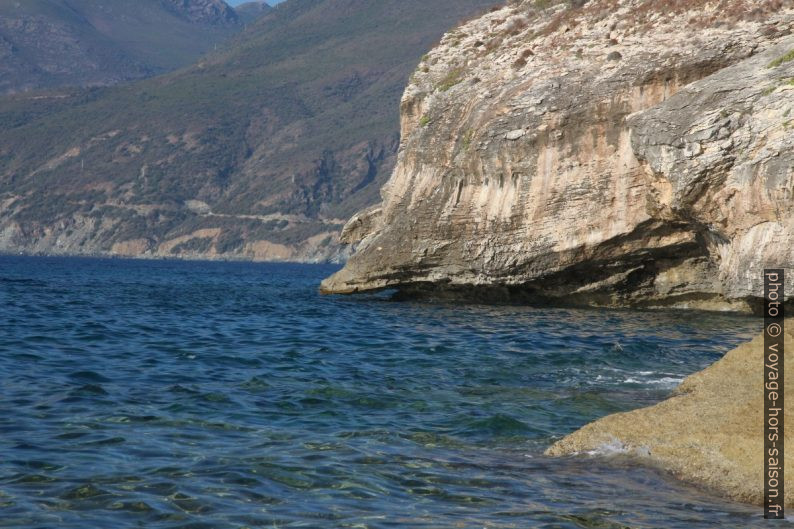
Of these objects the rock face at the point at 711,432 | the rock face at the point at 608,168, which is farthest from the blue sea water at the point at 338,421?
the rock face at the point at 608,168

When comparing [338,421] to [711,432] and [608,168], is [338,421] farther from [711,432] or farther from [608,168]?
[608,168]

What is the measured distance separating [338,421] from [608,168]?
16443 millimetres

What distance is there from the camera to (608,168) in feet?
89.9

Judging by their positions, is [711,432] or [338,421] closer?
[711,432]

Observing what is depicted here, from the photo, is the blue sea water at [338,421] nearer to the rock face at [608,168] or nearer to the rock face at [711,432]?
the rock face at [711,432]

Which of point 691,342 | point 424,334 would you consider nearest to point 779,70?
point 691,342

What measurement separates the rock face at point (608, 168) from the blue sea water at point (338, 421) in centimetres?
275

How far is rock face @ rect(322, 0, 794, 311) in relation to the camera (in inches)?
907

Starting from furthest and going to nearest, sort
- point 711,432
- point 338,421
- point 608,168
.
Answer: point 608,168 < point 338,421 < point 711,432

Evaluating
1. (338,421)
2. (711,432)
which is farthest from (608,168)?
(711,432)

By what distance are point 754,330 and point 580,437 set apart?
12798 mm

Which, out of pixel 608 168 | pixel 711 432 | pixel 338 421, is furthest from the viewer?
pixel 608 168

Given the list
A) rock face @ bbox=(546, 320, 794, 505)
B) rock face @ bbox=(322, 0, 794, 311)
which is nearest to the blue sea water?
rock face @ bbox=(546, 320, 794, 505)

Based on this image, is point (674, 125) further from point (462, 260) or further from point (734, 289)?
point (462, 260)
